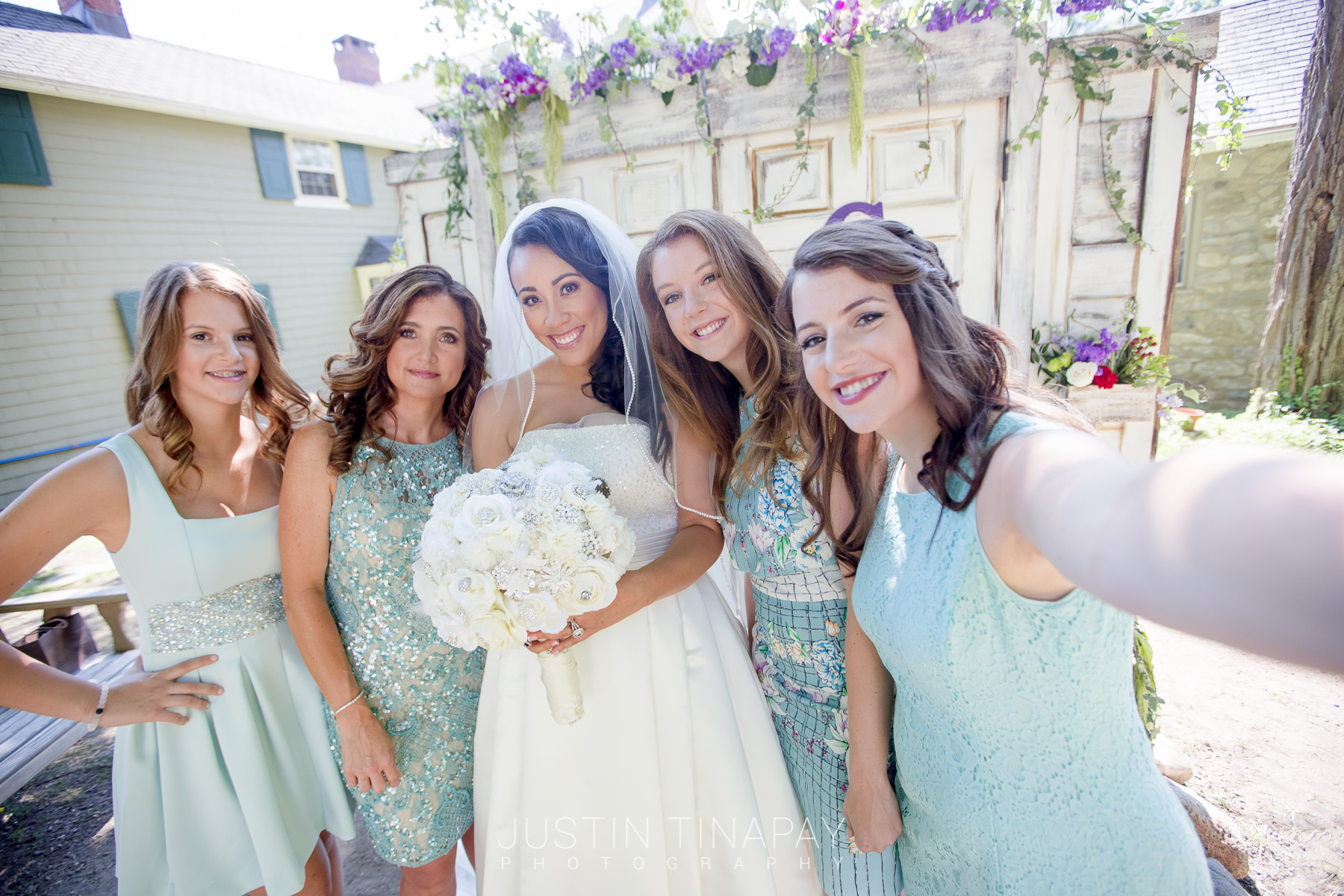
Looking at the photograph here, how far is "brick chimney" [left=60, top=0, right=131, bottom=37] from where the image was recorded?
11.0 meters

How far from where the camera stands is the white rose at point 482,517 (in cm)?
159

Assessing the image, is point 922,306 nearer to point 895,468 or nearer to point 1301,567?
point 895,468

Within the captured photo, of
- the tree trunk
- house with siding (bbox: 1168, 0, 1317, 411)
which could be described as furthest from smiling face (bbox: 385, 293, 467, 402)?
house with siding (bbox: 1168, 0, 1317, 411)

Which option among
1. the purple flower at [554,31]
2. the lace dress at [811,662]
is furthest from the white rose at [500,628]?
the purple flower at [554,31]

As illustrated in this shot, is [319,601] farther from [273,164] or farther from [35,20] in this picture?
[35,20]

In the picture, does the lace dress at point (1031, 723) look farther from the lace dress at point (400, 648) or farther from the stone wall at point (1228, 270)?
the stone wall at point (1228, 270)

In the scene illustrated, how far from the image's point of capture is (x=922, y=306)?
4.78ft

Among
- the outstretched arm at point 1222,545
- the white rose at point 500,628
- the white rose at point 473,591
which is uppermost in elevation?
the outstretched arm at point 1222,545

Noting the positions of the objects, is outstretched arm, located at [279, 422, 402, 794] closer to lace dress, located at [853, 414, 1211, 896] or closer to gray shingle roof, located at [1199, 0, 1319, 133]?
lace dress, located at [853, 414, 1211, 896]

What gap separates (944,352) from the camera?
1.44 m

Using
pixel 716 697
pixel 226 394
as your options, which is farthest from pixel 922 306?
pixel 226 394

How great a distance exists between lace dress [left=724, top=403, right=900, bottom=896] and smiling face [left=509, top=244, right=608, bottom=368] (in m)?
0.91

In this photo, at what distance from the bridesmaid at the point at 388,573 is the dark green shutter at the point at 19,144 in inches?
417

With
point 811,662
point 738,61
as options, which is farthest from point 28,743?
point 738,61
